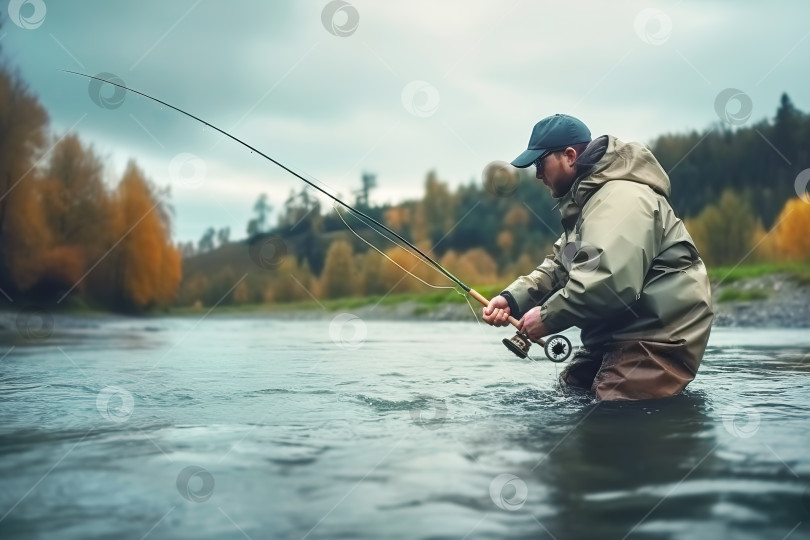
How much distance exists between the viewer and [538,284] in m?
4.85

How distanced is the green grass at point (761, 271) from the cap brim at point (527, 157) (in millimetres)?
18154

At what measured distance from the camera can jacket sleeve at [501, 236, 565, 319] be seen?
187 inches

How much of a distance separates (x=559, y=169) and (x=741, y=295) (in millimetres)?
17755

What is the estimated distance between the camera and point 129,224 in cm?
2403

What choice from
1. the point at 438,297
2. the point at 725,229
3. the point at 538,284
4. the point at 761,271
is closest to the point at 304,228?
the point at 438,297

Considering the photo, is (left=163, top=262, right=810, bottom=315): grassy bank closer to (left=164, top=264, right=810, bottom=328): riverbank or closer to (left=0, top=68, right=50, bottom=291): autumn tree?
(left=164, top=264, right=810, bottom=328): riverbank

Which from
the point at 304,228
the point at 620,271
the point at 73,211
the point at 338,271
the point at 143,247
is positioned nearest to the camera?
the point at 620,271

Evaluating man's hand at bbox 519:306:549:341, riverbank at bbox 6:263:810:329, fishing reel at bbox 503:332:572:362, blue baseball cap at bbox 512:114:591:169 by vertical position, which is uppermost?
blue baseball cap at bbox 512:114:591:169

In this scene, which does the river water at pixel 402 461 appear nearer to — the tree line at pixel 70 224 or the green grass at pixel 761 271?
the tree line at pixel 70 224

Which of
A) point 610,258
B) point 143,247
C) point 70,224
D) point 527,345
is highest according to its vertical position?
point 70,224

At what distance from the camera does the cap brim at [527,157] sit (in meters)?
4.21

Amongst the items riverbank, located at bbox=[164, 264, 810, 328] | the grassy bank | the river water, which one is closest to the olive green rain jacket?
the river water

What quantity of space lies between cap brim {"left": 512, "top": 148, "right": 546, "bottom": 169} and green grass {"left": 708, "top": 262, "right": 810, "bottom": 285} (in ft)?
59.6

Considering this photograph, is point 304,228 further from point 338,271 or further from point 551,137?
point 551,137
